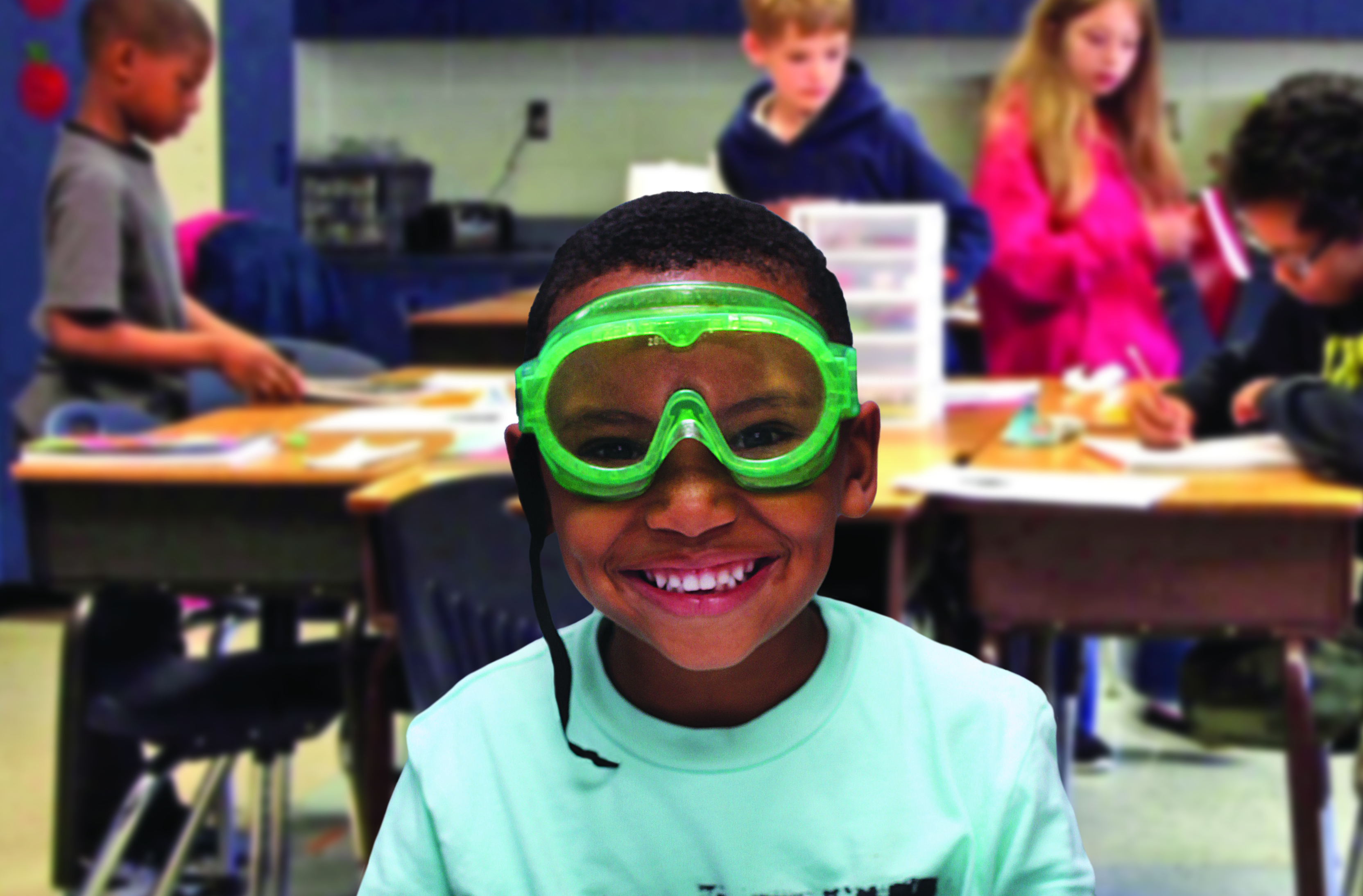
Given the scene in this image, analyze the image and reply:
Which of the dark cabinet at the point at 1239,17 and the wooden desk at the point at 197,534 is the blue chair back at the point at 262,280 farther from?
the dark cabinet at the point at 1239,17

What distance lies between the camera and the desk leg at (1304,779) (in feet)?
5.69

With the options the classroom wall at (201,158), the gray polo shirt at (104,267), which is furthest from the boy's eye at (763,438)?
the classroom wall at (201,158)

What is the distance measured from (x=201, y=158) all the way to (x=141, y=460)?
135 inches

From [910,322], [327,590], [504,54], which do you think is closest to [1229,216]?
[910,322]

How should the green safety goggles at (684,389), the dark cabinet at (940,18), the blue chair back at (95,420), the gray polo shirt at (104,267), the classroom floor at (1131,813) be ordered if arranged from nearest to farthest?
the green safety goggles at (684,389), the blue chair back at (95,420), the gray polo shirt at (104,267), the classroom floor at (1131,813), the dark cabinet at (940,18)

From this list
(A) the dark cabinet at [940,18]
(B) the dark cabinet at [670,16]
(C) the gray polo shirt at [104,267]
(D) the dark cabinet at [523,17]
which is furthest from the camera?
(D) the dark cabinet at [523,17]

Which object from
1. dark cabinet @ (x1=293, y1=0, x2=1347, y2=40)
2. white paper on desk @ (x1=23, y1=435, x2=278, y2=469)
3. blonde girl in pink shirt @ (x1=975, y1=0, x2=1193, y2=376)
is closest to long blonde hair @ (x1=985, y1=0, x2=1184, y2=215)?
blonde girl in pink shirt @ (x1=975, y1=0, x2=1193, y2=376)

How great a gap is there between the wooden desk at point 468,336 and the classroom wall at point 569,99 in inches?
86.6

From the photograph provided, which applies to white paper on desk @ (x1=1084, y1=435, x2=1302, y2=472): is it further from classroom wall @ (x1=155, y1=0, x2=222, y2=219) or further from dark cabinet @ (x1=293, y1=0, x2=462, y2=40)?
dark cabinet @ (x1=293, y1=0, x2=462, y2=40)

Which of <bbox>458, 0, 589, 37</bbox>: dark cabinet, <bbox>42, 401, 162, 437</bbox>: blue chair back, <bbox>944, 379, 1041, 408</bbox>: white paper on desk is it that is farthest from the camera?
<bbox>458, 0, 589, 37</bbox>: dark cabinet

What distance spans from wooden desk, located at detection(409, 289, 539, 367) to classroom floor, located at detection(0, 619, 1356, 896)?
1.31 m

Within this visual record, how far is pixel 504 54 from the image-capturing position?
6.67m

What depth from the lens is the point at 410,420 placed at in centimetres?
239

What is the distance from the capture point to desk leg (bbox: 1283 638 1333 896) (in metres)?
1.74
